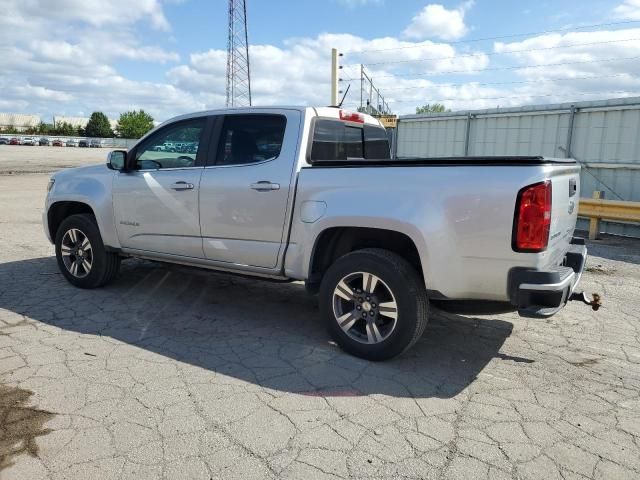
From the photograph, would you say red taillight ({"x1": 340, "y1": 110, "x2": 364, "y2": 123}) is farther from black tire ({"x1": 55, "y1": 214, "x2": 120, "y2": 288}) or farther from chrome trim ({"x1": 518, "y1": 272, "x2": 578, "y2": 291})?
black tire ({"x1": 55, "y1": 214, "x2": 120, "y2": 288})

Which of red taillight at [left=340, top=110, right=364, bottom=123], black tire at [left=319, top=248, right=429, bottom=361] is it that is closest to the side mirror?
red taillight at [left=340, top=110, right=364, bottom=123]

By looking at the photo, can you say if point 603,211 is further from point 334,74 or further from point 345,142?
point 334,74

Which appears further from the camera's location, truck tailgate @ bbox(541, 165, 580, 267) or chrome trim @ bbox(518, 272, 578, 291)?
truck tailgate @ bbox(541, 165, 580, 267)

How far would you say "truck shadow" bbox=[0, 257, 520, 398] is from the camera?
12.0ft

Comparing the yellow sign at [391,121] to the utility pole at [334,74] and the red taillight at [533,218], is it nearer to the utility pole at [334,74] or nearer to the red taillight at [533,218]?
the utility pole at [334,74]

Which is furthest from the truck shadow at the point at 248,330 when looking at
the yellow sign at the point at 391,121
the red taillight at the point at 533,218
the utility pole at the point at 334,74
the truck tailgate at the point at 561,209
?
the utility pole at the point at 334,74

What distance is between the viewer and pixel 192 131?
16.6 ft

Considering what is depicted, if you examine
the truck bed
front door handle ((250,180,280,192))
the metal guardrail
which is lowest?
the metal guardrail

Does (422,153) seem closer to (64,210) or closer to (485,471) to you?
(64,210)

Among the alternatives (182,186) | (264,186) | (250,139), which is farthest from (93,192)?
(264,186)

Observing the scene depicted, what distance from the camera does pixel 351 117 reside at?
4934 mm

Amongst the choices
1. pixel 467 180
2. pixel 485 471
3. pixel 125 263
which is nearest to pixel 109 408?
pixel 485 471

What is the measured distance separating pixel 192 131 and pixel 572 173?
3.39 metres

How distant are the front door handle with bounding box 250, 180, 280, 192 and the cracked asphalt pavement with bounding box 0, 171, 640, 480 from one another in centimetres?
124
